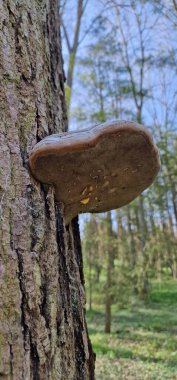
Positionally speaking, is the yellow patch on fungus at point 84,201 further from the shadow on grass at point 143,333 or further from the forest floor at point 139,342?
the shadow on grass at point 143,333

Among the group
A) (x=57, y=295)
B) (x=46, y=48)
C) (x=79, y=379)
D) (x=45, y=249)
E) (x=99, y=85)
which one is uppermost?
(x=99, y=85)

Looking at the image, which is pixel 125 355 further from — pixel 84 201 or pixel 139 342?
pixel 84 201

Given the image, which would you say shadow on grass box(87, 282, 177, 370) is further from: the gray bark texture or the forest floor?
the gray bark texture

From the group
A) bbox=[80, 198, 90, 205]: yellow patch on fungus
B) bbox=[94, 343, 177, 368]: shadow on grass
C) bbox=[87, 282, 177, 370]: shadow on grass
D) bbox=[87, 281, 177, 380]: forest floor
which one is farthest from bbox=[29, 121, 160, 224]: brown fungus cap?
bbox=[94, 343, 177, 368]: shadow on grass

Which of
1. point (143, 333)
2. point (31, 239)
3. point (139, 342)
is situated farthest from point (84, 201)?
point (143, 333)

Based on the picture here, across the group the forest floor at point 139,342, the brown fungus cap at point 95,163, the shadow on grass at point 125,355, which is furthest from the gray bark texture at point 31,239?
the shadow on grass at point 125,355

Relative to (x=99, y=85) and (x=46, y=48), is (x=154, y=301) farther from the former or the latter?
(x=46, y=48)

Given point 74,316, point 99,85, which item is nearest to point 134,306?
point 99,85
